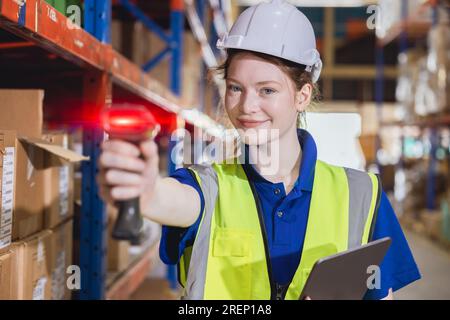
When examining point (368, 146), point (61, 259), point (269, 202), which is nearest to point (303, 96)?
point (269, 202)

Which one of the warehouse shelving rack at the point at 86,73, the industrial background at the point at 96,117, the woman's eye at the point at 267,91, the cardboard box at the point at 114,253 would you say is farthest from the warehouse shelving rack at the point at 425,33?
the woman's eye at the point at 267,91

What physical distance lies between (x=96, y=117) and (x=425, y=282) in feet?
11.4

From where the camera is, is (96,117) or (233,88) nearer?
(233,88)

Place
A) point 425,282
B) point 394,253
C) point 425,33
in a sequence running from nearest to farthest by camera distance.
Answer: point 394,253 < point 425,282 < point 425,33

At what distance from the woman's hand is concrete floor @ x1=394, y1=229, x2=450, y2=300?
3.63m

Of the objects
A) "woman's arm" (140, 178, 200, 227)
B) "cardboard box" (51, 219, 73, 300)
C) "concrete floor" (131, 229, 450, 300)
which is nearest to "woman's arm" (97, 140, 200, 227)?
"woman's arm" (140, 178, 200, 227)

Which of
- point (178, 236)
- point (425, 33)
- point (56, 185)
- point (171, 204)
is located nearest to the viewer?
point (171, 204)

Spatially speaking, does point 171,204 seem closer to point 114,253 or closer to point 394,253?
point 394,253

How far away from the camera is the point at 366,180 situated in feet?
4.79

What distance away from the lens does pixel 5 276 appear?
1558 mm

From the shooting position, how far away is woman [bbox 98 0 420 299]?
4.36 ft

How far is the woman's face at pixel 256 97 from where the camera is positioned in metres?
1.34

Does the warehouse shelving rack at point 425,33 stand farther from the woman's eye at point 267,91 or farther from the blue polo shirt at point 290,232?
the woman's eye at point 267,91

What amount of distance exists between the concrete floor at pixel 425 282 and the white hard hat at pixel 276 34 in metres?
2.30
